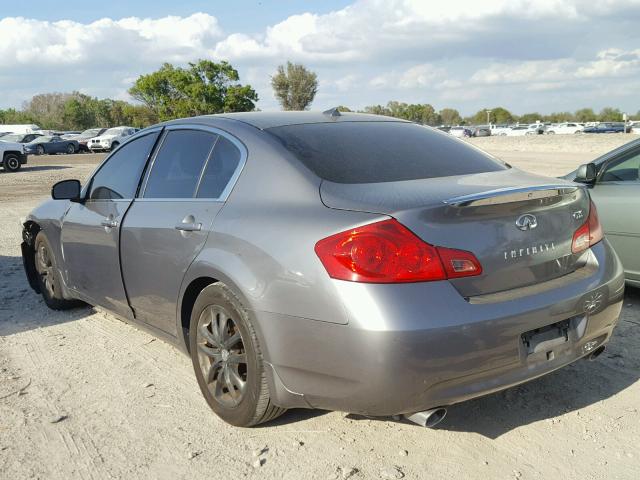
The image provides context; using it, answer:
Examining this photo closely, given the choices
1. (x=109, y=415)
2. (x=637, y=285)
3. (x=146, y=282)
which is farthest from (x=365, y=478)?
(x=637, y=285)

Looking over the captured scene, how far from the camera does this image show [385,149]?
11.8 ft

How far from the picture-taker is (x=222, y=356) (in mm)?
3369

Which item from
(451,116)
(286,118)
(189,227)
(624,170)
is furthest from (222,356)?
(451,116)

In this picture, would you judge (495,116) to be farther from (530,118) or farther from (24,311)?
(24,311)

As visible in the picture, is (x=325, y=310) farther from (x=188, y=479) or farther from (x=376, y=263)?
(x=188, y=479)

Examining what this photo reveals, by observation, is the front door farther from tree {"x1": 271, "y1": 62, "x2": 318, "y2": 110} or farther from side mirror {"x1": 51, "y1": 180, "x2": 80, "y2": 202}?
tree {"x1": 271, "y1": 62, "x2": 318, "y2": 110}

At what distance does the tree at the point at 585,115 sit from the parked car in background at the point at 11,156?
323 feet

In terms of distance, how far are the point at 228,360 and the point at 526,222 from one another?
163cm

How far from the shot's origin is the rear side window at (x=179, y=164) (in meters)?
3.81

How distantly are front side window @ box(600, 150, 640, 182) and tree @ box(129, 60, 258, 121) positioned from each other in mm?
53089

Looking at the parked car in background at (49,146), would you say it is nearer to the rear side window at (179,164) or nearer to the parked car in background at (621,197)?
the rear side window at (179,164)

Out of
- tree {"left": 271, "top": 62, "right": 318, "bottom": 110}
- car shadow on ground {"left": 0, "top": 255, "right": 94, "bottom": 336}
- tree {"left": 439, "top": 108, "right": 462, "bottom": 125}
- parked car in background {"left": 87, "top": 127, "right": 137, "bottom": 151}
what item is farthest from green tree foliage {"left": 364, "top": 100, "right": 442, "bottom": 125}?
car shadow on ground {"left": 0, "top": 255, "right": 94, "bottom": 336}

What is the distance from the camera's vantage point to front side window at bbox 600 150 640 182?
5359 mm

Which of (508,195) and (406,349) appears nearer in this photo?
(406,349)
